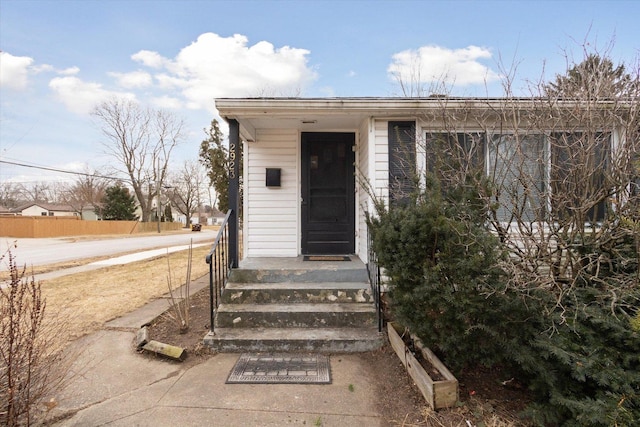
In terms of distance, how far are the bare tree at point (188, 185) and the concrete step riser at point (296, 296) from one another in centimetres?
3894

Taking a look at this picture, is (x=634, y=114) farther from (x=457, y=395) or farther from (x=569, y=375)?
(x=457, y=395)

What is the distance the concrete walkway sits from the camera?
7.42 ft

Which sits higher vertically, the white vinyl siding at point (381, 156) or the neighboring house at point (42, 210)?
the white vinyl siding at point (381, 156)

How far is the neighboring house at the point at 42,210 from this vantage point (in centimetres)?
4788

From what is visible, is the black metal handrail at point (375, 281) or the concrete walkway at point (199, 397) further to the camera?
the black metal handrail at point (375, 281)

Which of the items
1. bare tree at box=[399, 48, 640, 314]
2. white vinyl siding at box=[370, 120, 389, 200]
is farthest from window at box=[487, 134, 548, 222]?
white vinyl siding at box=[370, 120, 389, 200]

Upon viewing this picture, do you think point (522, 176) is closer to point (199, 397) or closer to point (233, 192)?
point (233, 192)

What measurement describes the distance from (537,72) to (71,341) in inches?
232

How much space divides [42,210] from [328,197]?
2376 inches

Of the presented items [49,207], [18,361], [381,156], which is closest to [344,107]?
[381,156]

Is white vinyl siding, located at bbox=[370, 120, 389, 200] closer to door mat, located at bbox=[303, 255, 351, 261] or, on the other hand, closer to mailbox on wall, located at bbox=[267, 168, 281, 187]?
door mat, located at bbox=[303, 255, 351, 261]

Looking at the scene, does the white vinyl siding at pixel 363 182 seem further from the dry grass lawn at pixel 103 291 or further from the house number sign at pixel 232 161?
the dry grass lawn at pixel 103 291

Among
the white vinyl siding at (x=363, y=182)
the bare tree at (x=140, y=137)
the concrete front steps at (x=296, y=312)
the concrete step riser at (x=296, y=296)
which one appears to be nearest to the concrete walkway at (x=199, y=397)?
the concrete front steps at (x=296, y=312)

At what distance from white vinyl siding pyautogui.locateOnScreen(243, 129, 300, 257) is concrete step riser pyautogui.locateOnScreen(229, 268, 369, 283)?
1240 millimetres
